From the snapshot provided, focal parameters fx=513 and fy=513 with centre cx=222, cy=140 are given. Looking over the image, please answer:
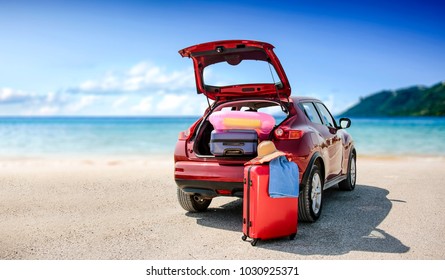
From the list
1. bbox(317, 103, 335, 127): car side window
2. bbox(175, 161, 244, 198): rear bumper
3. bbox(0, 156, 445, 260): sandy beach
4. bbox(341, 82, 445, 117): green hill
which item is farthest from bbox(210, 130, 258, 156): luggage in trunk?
bbox(341, 82, 445, 117): green hill

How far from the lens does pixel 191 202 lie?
248 inches

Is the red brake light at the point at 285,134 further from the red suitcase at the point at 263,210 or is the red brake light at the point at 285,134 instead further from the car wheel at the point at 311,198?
the red suitcase at the point at 263,210

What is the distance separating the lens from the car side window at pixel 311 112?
6.13 meters

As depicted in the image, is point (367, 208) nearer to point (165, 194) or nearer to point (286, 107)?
point (286, 107)

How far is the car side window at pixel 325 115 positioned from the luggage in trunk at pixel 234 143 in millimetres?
1840

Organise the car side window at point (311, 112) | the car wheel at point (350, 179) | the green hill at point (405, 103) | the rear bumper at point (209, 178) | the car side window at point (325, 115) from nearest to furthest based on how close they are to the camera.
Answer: the rear bumper at point (209, 178), the car side window at point (311, 112), the car side window at point (325, 115), the car wheel at point (350, 179), the green hill at point (405, 103)

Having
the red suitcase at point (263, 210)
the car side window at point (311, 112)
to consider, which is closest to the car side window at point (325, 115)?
the car side window at point (311, 112)

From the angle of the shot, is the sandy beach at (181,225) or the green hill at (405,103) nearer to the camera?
the sandy beach at (181,225)

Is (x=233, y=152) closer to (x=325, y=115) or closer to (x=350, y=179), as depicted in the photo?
(x=325, y=115)

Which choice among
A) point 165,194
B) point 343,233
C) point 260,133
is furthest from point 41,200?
point 343,233

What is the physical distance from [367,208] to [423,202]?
1.01 m

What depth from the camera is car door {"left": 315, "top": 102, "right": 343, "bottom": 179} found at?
652cm
